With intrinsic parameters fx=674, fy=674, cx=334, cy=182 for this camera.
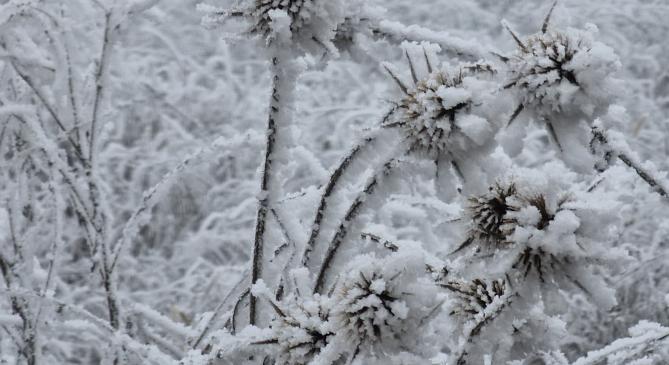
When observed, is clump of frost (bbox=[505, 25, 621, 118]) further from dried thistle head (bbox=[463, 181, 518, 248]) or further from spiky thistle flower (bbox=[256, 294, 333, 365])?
spiky thistle flower (bbox=[256, 294, 333, 365])

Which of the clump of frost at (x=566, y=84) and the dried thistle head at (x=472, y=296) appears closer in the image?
the clump of frost at (x=566, y=84)

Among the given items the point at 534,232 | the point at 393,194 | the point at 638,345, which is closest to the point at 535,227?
the point at 534,232

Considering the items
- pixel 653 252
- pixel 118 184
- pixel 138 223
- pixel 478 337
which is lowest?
pixel 478 337

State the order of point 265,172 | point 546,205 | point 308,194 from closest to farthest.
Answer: point 546,205 → point 265,172 → point 308,194

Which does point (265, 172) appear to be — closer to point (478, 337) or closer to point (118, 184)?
point (478, 337)

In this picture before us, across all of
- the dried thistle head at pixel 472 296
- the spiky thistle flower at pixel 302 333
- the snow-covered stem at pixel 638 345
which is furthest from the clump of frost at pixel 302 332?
the snow-covered stem at pixel 638 345

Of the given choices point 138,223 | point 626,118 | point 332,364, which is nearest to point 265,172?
point 332,364

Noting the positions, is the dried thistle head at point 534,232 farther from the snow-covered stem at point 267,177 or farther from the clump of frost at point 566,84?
the snow-covered stem at point 267,177
